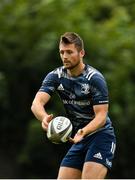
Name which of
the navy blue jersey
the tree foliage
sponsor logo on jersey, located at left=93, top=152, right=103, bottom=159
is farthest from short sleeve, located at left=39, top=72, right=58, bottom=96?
the tree foliage

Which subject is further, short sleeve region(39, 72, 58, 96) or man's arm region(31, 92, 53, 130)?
short sleeve region(39, 72, 58, 96)

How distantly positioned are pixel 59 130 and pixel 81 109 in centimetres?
53

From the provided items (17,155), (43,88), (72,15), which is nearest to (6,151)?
(17,155)

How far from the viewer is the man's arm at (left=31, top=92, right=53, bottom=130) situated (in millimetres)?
7898

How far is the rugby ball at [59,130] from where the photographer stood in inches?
308

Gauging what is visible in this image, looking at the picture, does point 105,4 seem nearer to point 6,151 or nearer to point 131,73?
point 131,73

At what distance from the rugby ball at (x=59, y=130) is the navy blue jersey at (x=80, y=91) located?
0.41 m

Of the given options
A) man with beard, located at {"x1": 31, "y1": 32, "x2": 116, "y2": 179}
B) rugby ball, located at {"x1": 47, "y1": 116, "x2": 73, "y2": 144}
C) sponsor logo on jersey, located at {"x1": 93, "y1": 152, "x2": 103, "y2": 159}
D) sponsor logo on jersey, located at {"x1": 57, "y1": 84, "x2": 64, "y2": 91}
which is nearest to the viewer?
rugby ball, located at {"x1": 47, "y1": 116, "x2": 73, "y2": 144}

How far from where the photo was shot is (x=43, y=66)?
17.1m

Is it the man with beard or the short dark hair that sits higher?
the short dark hair

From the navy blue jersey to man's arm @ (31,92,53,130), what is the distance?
0.07m

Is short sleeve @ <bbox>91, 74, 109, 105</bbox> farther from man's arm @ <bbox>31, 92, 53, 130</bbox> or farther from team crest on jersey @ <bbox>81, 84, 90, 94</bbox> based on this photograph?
man's arm @ <bbox>31, 92, 53, 130</bbox>

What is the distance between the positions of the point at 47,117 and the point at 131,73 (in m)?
9.69

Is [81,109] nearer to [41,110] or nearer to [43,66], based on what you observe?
[41,110]
